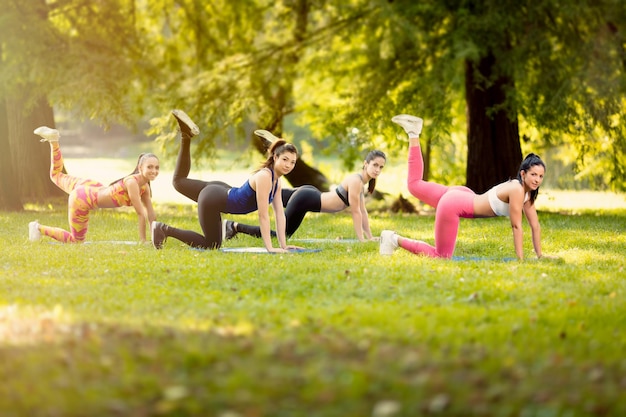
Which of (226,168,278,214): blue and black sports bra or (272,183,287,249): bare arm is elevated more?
(226,168,278,214): blue and black sports bra

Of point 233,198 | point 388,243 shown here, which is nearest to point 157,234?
point 233,198

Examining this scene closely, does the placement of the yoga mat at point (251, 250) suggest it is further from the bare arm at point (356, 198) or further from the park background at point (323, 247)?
the bare arm at point (356, 198)

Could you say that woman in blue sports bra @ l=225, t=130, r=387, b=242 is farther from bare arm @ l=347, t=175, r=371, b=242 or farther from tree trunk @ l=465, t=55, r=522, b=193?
tree trunk @ l=465, t=55, r=522, b=193

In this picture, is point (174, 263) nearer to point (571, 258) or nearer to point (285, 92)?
point (571, 258)

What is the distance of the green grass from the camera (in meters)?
3.97

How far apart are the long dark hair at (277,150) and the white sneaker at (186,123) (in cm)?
91

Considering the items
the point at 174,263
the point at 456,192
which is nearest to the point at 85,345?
the point at 174,263

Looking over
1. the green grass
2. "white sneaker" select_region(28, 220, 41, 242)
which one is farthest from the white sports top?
"white sneaker" select_region(28, 220, 41, 242)

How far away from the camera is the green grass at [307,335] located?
13.0 feet

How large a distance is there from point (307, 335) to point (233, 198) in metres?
4.81

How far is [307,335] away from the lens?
4.99 meters

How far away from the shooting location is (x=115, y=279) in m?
7.35

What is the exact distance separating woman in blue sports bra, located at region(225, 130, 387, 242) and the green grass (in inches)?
59.2

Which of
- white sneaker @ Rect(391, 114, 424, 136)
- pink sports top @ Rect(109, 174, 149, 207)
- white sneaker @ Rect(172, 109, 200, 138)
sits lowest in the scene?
pink sports top @ Rect(109, 174, 149, 207)
